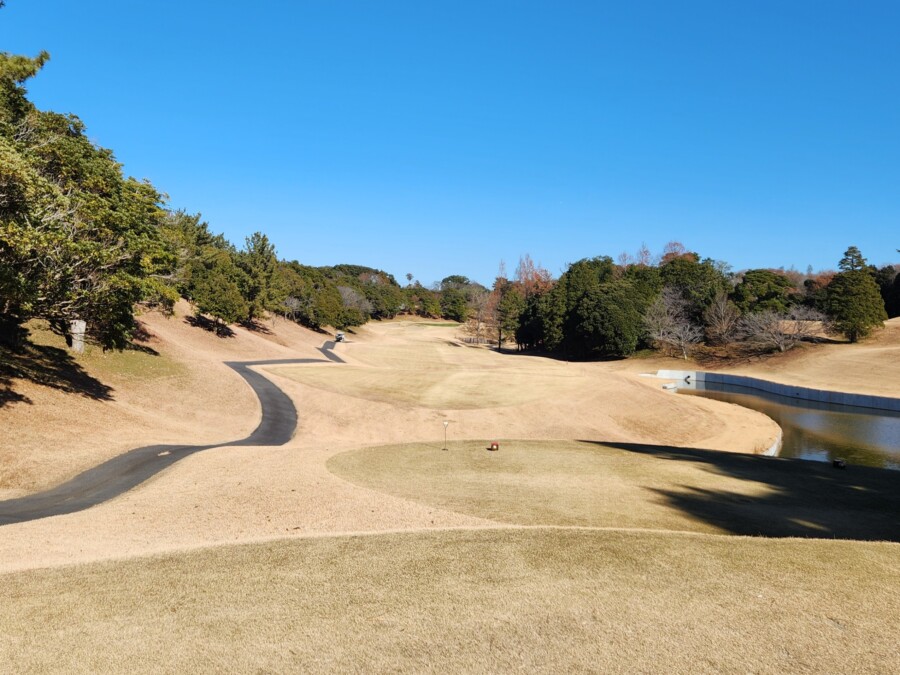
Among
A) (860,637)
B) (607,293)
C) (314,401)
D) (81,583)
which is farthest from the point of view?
(607,293)

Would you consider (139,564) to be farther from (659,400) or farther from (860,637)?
(659,400)

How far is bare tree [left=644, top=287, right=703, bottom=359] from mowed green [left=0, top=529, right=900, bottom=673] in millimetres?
77692

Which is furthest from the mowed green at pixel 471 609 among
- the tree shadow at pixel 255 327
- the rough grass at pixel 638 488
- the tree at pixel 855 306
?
the tree at pixel 855 306

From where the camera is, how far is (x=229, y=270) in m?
68.8

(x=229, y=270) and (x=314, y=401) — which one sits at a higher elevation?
(x=229, y=270)

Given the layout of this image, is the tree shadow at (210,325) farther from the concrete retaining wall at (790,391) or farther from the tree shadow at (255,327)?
the concrete retaining wall at (790,391)

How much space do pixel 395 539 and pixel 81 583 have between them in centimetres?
509

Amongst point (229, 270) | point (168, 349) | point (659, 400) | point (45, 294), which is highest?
point (229, 270)

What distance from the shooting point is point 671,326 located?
84250 mm

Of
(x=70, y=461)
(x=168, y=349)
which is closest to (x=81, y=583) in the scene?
(x=70, y=461)

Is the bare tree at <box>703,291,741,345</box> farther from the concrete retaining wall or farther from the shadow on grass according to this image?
the shadow on grass

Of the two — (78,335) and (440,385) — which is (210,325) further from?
(440,385)

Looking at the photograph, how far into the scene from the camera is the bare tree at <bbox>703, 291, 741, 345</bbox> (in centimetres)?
8206

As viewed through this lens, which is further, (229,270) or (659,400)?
(229,270)
